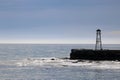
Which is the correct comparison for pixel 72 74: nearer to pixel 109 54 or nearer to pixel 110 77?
pixel 110 77

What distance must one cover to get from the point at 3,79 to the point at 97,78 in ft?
48.7

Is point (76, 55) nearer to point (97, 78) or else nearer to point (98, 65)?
point (98, 65)

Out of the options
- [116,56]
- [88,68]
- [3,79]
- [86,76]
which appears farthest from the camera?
[116,56]

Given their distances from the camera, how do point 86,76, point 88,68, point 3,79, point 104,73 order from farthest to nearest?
point 88,68
point 104,73
point 86,76
point 3,79

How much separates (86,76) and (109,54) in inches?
1343

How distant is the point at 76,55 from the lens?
10500 cm

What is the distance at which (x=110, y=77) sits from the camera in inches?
2569

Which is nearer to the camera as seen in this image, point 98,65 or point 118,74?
point 118,74

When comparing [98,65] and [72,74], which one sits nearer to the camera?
[72,74]

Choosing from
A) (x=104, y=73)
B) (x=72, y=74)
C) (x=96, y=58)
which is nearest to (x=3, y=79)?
(x=72, y=74)

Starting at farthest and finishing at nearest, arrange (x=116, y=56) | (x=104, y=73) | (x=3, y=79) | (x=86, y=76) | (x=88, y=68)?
(x=116, y=56), (x=88, y=68), (x=104, y=73), (x=86, y=76), (x=3, y=79)

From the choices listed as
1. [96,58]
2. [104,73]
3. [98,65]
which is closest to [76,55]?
[96,58]

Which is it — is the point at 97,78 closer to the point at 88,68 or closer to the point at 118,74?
the point at 118,74

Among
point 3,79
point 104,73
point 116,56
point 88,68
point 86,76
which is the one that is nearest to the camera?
point 3,79
